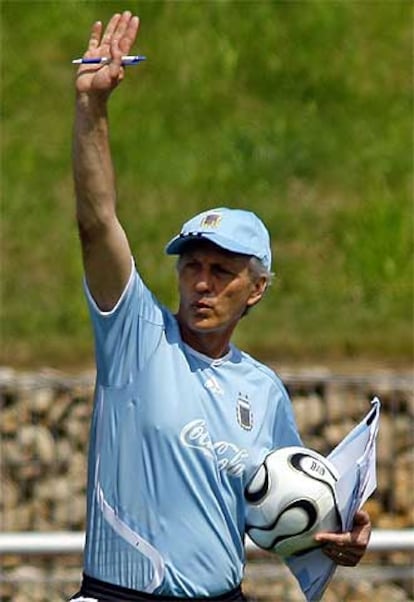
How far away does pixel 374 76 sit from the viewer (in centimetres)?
1459

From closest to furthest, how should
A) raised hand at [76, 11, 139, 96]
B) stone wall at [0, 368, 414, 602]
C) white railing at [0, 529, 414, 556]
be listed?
raised hand at [76, 11, 139, 96]
white railing at [0, 529, 414, 556]
stone wall at [0, 368, 414, 602]

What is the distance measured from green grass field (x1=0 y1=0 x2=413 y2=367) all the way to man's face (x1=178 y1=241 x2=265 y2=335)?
18.7 feet

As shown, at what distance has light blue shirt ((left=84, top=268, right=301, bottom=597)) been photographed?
5.08 metres

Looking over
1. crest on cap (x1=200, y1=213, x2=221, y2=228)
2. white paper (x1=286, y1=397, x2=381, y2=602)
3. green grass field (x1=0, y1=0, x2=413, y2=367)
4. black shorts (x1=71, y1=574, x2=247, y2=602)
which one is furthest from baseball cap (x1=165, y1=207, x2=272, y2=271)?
green grass field (x1=0, y1=0, x2=413, y2=367)

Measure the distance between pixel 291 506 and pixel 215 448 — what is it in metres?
0.34

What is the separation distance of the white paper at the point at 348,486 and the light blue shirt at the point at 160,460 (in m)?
0.25

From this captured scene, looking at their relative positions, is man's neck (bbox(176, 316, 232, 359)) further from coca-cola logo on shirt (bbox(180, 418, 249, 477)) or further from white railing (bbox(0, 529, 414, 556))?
white railing (bbox(0, 529, 414, 556))

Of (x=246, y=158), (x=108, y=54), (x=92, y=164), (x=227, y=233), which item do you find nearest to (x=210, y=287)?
(x=227, y=233)

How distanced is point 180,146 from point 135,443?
8652 millimetres

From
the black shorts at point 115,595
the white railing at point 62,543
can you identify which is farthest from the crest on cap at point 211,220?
the white railing at point 62,543

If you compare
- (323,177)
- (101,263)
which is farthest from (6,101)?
(101,263)

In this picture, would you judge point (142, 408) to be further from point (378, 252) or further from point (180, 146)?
point (180, 146)

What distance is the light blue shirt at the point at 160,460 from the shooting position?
5.08 m

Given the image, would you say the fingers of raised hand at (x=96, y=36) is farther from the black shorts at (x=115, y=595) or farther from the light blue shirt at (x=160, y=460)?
the black shorts at (x=115, y=595)
